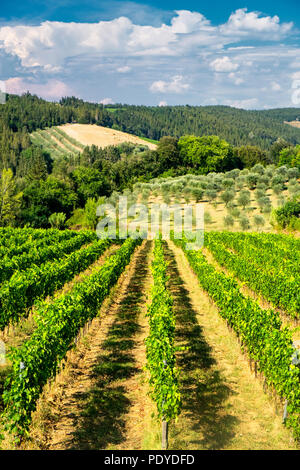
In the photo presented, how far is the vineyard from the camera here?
8.16 meters

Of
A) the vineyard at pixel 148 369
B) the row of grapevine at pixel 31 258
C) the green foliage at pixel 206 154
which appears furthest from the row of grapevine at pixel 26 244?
the green foliage at pixel 206 154

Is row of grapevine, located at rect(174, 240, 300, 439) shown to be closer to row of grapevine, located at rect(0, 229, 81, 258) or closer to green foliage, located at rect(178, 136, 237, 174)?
row of grapevine, located at rect(0, 229, 81, 258)

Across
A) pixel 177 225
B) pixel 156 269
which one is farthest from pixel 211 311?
pixel 177 225

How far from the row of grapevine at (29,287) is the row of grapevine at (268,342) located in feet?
25.5

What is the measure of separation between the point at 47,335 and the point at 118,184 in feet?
260

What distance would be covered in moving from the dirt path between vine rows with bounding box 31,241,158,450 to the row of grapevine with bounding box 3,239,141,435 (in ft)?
2.13

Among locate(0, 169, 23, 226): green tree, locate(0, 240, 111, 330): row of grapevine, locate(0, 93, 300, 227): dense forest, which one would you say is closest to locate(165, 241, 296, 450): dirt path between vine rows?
locate(0, 240, 111, 330): row of grapevine

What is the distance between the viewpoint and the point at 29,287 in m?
15.5

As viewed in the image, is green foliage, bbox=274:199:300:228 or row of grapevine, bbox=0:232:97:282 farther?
green foliage, bbox=274:199:300:228

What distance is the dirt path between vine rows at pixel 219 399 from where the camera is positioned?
827cm

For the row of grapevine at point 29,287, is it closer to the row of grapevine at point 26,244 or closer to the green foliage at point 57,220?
the row of grapevine at point 26,244

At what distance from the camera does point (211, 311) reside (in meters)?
17.4

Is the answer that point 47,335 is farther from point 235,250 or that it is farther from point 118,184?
point 118,184
